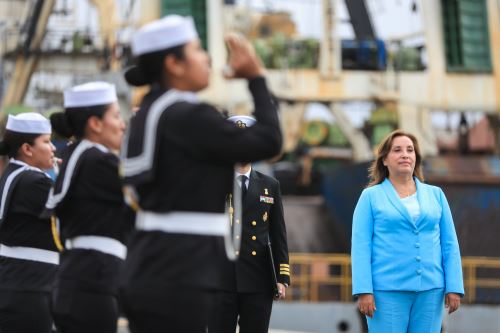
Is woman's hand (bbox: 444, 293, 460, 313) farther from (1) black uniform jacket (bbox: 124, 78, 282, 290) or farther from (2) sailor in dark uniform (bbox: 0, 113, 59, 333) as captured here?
(1) black uniform jacket (bbox: 124, 78, 282, 290)

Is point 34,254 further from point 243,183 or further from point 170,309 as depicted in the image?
point 170,309

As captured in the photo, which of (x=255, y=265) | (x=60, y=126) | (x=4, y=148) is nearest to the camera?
(x=60, y=126)

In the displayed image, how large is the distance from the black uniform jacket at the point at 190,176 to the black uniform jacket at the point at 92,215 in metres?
0.83

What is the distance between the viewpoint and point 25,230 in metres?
6.95

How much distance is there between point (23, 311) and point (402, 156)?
8.35ft

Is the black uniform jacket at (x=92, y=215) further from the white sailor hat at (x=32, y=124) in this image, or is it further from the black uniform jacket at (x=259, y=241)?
the black uniform jacket at (x=259, y=241)

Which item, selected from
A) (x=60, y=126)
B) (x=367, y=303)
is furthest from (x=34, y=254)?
(x=367, y=303)

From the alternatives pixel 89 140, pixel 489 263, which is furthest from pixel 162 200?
pixel 489 263

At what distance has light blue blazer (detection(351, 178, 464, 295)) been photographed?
724cm

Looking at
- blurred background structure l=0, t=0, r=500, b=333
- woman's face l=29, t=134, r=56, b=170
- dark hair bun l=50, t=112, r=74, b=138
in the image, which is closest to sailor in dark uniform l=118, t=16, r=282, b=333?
dark hair bun l=50, t=112, r=74, b=138

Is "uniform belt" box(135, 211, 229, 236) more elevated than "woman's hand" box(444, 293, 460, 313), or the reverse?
"uniform belt" box(135, 211, 229, 236)

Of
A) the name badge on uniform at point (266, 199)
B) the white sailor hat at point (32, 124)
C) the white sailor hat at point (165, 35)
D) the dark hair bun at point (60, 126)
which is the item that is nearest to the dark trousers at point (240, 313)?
the name badge on uniform at point (266, 199)

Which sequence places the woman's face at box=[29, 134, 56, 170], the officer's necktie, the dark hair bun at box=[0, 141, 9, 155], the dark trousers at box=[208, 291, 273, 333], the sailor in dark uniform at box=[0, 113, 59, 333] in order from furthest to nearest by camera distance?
1. the officer's necktie
2. the dark trousers at box=[208, 291, 273, 333]
3. the dark hair bun at box=[0, 141, 9, 155]
4. the woman's face at box=[29, 134, 56, 170]
5. the sailor in dark uniform at box=[0, 113, 59, 333]

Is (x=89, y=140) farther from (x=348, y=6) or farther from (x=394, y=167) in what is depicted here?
(x=348, y=6)
